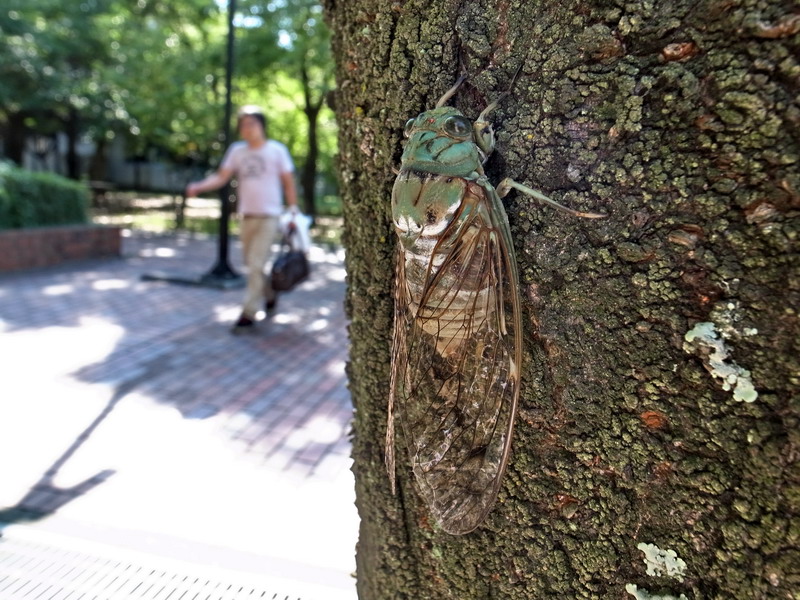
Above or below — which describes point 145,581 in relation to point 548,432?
below

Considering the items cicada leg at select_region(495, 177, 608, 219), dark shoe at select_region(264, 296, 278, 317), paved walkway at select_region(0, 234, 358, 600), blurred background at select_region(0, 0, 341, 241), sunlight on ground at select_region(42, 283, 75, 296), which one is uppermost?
blurred background at select_region(0, 0, 341, 241)

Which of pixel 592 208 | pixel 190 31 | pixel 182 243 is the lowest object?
pixel 182 243

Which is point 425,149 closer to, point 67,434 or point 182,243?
point 67,434

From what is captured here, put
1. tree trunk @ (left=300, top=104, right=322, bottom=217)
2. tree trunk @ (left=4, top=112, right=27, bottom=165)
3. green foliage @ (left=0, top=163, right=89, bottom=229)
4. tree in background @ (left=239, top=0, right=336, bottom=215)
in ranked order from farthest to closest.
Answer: tree trunk @ (left=4, top=112, right=27, bottom=165) → tree trunk @ (left=300, top=104, right=322, bottom=217) → tree in background @ (left=239, top=0, right=336, bottom=215) → green foliage @ (left=0, top=163, right=89, bottom=229)

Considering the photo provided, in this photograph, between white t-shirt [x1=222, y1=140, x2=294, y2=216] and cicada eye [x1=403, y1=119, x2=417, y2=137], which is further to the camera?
white t-shirt [x1=222, y1=140, x2=294, y2=216]

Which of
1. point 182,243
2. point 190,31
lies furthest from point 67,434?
point 190,31

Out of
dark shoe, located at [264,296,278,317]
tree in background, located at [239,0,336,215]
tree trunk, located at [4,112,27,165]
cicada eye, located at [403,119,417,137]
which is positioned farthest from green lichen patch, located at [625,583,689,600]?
tree trunk, located at [4,112,27,165]

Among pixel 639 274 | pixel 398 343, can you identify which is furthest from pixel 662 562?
pixel 398 343

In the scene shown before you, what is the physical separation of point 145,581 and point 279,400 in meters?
1.91

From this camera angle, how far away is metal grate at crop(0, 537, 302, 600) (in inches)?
70.8

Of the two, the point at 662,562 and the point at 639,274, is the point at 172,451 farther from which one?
the point at 639,274

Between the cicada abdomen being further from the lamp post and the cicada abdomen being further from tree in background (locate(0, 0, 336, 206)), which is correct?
tree in background (locate(0, 0, 336, 206))

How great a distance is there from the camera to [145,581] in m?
1.90

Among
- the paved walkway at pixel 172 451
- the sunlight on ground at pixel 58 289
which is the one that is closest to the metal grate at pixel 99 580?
the paved walkway at pixel 172 451
